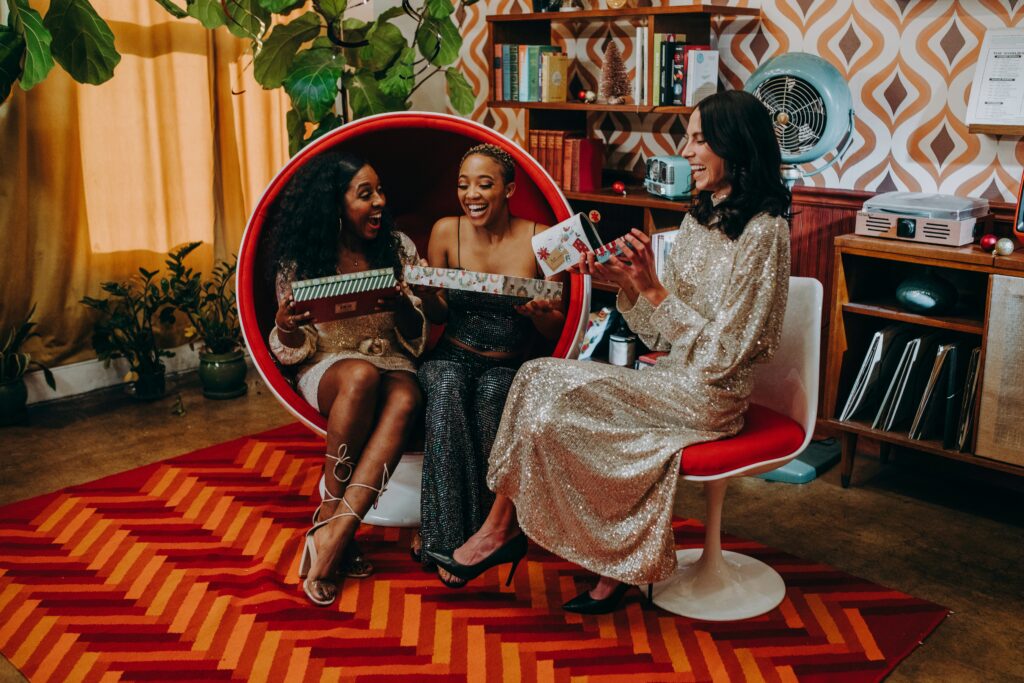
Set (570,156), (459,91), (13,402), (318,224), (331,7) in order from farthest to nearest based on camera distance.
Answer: (570,156) → (459,91) → (13,402) → (331,7) → (318,224)

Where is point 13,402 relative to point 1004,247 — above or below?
below

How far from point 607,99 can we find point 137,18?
72.1 inches

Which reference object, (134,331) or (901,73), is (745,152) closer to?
(901,73)

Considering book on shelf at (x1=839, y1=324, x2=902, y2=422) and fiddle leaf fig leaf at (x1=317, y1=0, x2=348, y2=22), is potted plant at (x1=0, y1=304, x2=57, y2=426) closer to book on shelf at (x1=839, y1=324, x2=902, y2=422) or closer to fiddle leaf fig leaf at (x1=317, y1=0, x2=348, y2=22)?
fiddle leaf fig leaf at (x1=317, y1=0, x2=348, y2=22)

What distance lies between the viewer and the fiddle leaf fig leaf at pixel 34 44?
2.89 metres

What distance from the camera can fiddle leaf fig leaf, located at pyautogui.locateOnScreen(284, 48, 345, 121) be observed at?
3316 mm

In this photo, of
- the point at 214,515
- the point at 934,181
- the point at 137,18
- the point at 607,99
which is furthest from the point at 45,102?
the point at 934,181

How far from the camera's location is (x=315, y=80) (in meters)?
3.32

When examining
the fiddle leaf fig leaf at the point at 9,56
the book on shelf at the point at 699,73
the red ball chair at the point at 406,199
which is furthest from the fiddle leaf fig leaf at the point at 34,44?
the book on shelf at the point at 699,73


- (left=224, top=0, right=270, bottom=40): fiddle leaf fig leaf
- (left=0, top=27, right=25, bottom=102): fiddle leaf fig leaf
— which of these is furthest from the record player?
(left=0, top=27, right=25, bottom=102): fiddle leaf fig leaf

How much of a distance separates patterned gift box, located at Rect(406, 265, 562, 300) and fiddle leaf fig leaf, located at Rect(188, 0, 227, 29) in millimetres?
1491

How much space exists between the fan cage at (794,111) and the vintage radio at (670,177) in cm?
49

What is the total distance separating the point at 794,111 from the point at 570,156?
1055 mm

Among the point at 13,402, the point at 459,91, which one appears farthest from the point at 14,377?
the point at 459,91
